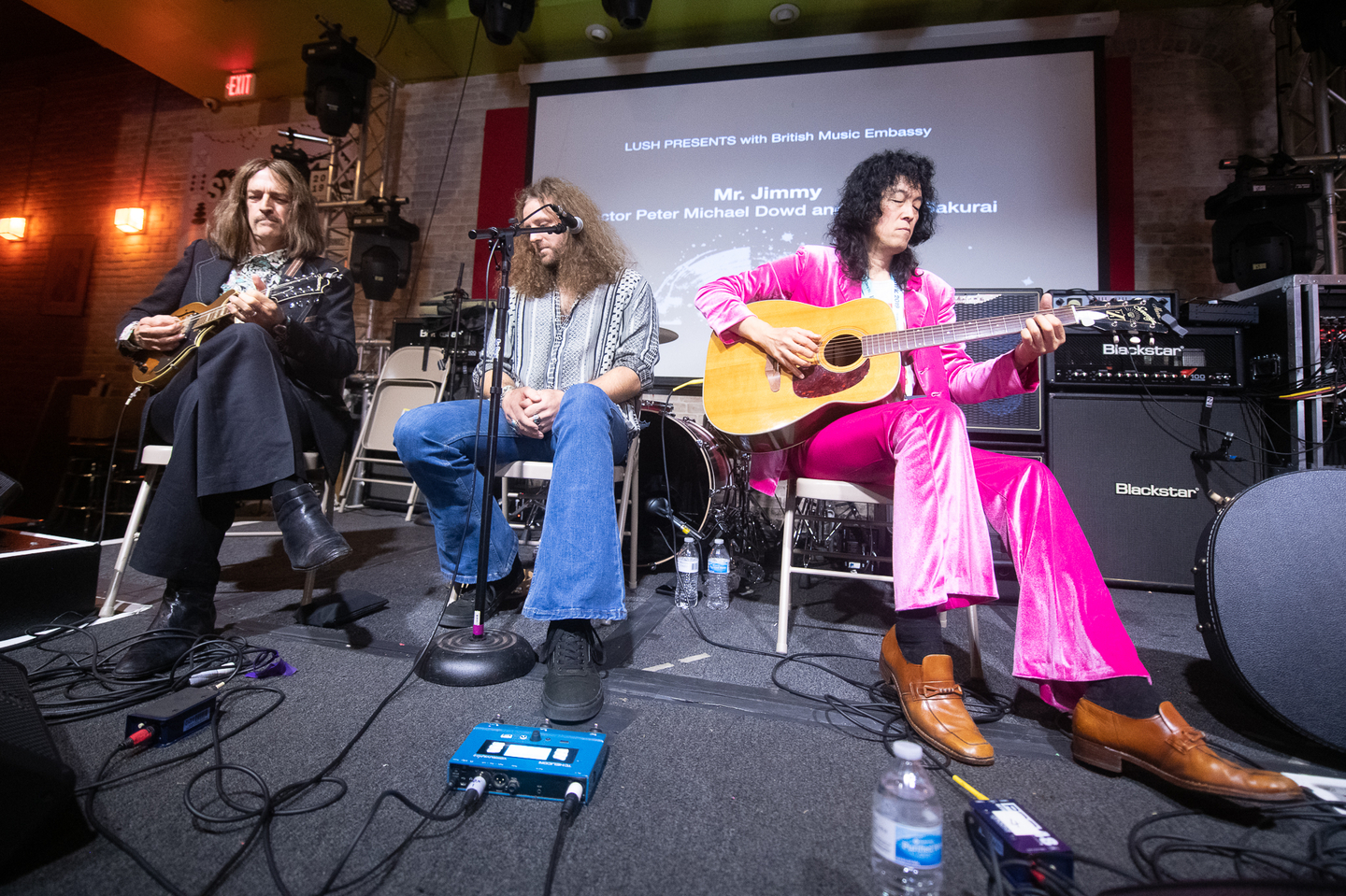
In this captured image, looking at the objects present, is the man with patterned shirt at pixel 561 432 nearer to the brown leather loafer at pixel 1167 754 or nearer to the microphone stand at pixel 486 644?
the microphone stand at pixel 486 644

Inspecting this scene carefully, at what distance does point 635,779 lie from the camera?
0.97 metres

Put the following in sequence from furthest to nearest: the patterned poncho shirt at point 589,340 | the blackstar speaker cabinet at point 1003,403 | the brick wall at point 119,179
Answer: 1. the brick wall at point 119,179
2. the blackstar speaker cabinet at point 1003,403
3. the patterned poncho shirt at point 589,340

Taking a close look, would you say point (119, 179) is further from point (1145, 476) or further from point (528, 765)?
point (1145, 476)

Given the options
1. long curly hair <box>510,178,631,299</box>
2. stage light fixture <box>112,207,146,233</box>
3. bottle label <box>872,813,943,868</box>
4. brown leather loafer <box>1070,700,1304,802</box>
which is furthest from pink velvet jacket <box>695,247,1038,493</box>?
stage light fixture <box>112,207,146,233</box>

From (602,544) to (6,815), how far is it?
0.91m

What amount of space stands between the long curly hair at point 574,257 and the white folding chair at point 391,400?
2.32 metres

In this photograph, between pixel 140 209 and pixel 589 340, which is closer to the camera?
pixel 589 340

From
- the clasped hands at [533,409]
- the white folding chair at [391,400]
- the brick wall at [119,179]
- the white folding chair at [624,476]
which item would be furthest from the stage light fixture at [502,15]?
the clasped hands at [533,409]

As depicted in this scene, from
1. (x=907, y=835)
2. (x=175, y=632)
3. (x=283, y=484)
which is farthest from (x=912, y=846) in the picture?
(x=175, y=632)

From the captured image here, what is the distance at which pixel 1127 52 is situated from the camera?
3.83 metres

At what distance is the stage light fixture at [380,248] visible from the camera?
14.9 feet

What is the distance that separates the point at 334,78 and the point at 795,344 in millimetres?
4816

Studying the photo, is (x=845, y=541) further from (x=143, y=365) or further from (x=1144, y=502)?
(x=143, y=365)

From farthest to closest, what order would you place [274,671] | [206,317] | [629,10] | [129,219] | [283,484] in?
[129,219]
[629,10]
[206,317]
[283,484]
[274,671]
